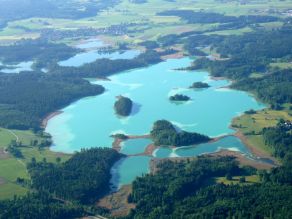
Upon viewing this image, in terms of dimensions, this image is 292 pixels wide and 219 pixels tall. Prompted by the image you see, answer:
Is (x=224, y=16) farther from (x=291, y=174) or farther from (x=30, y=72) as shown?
(x=291, y=174)

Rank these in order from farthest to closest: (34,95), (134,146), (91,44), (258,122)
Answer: (91,44) < (34,95) < (258,122) < (134,146)

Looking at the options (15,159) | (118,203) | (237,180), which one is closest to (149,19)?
(15,159)

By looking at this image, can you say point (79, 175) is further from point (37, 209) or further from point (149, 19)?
point (149, 19)

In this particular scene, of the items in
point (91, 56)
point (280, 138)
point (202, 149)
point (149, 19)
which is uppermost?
point (149, 19)

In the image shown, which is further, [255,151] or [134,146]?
[134,146]

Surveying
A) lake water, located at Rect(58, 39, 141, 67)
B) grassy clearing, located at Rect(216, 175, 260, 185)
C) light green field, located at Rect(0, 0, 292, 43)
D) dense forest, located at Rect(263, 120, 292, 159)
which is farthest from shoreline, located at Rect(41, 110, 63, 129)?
light green field, located at Rect(0, 0, 292, 43)

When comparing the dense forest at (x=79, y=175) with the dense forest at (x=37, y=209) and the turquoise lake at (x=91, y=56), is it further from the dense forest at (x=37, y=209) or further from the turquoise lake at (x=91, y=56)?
the turquoise lake at (x=91, y=56)

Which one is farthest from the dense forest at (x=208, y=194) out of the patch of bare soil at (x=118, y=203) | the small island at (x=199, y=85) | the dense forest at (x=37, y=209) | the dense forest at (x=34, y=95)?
the small island at (x=199, y=85)
